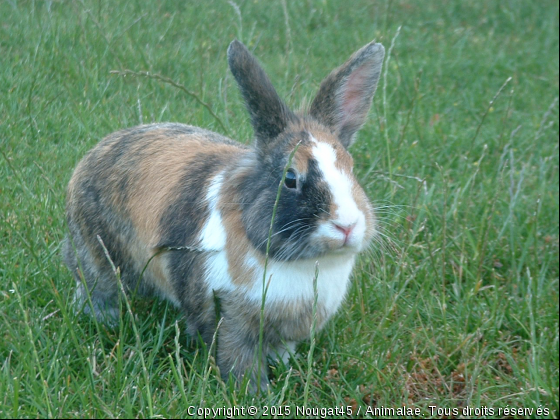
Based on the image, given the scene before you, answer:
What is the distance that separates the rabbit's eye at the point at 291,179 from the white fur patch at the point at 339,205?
0.11m

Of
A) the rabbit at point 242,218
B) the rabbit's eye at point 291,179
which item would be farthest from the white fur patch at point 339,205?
the rabbit's eye at point 291,179

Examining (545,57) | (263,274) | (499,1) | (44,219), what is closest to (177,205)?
(263,274)

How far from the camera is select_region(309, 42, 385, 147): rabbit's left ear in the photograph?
10.7ft

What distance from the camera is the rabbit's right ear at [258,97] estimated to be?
3.03 meters

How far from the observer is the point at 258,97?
304 centimetres

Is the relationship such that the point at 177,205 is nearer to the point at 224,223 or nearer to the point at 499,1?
the point at 224,223

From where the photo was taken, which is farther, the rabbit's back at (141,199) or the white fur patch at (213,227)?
the rabbit's back at (141,199)

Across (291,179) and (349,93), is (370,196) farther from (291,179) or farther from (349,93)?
(291,179)

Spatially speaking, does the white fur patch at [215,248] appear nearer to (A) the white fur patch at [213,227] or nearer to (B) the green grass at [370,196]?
(A) the white fur patch at [213,227]

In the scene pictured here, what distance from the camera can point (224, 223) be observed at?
10.3 ft

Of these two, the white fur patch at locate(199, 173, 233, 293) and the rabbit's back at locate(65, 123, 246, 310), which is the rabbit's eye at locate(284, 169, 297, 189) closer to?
the white fur patch at locate(199, 173, 233, 293)

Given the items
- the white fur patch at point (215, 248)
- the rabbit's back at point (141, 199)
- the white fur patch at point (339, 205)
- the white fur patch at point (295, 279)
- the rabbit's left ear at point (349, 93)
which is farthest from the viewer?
the rabbit's back at point (141, 199)

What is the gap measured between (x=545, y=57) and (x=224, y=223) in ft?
18.0

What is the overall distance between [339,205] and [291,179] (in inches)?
9.9
